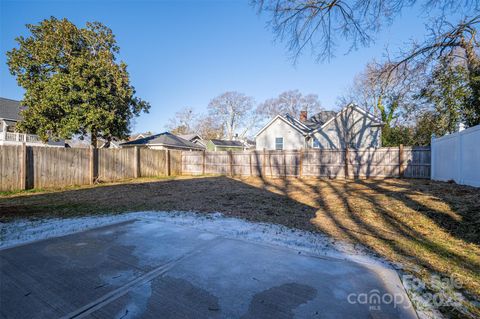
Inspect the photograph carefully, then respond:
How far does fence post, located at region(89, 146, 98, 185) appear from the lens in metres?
10.9

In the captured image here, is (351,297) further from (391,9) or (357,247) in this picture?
(391,9)

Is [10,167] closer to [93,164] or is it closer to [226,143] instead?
[93,164]

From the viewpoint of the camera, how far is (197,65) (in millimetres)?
17203

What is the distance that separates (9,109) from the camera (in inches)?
852

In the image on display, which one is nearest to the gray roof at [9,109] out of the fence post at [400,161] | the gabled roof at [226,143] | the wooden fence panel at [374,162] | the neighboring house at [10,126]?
the neighboring house at [10,126]

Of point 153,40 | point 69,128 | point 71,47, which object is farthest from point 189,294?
point 71,47

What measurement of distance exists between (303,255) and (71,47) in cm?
1981

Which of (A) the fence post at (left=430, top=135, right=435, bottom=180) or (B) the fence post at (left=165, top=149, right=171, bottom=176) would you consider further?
(B) the fence post at (left=165, top=149, right=171, bottom=176)

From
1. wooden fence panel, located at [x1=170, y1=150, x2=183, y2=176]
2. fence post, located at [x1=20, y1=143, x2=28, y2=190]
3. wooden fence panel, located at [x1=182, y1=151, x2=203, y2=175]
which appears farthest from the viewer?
wooden fence panel, located at [x1=182, y1=151, x2=203, y2=175]

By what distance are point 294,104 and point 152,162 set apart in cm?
2786

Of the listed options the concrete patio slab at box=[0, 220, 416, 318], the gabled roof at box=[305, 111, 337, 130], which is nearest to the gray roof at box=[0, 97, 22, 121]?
the concrete patio slab at box=[0, 220, 416, 318]

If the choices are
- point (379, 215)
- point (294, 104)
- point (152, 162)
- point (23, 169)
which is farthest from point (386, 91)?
point (23, 169)

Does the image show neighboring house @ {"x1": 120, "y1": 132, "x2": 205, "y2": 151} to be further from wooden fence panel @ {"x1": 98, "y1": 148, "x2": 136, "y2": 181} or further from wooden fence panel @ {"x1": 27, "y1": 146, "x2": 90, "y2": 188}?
wooden fence panel @ {"x1": 27, "y1": 146, "x2": 90, "y2": 188}

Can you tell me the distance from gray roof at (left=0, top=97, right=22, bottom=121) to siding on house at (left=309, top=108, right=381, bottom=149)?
86.0ft
